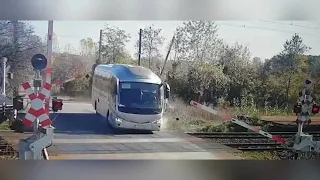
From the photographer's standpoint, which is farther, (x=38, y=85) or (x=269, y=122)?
(x=269, y=122)

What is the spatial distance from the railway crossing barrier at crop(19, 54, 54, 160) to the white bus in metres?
0.37

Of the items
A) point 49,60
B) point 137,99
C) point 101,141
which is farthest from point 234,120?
point 49,60

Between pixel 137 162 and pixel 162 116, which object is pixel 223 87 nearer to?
pixel 162 116

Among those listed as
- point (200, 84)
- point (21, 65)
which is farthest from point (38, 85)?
point (200, 84)

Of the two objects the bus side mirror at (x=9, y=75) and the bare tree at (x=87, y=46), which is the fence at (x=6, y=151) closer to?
the bus side mirror at (x=9, y=75)

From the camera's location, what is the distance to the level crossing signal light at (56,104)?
10.7 ft

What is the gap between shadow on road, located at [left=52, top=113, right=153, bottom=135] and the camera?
3295 millimetres

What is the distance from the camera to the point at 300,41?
3.46 meters

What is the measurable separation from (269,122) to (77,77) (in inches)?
61.4

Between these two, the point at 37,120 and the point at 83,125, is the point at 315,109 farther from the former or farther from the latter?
the point at 37,120

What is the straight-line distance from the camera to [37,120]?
3.29 meters

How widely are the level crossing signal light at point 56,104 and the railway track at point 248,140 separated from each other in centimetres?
117

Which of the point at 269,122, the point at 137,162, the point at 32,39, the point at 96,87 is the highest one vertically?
the point at 32,39

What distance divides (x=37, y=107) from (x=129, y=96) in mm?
688
